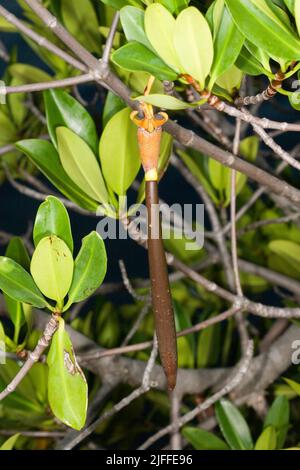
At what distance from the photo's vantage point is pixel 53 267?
1.47 feet

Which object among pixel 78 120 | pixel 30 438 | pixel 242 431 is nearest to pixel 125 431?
pixel 30 438

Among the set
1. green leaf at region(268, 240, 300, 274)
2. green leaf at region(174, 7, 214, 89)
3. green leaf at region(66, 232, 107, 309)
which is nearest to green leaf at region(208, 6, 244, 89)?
green leaf at region(174, 7, 214, 89)

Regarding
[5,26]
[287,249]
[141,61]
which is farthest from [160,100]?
[287,249]

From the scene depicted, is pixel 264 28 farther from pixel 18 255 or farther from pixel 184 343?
pixel 184 343

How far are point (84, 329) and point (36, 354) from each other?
546 mm

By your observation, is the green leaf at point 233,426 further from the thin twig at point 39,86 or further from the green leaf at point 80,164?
the thin twig at point 39,86

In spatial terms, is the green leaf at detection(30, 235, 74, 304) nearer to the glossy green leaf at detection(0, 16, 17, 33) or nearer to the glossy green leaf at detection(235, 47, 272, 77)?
the glossy green leaf at detection(235, 47, 272, 77)

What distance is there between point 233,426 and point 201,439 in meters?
0.04

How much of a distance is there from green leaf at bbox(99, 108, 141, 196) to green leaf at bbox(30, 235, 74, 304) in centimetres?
12

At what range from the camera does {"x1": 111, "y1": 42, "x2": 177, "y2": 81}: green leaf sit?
409 millimetres

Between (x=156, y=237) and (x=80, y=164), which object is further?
(x=80, y=164)

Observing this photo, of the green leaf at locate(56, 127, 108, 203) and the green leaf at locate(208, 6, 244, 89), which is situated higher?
the green leaf at locate(56, 127, 108, 203)

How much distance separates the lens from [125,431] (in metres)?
1.00
